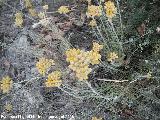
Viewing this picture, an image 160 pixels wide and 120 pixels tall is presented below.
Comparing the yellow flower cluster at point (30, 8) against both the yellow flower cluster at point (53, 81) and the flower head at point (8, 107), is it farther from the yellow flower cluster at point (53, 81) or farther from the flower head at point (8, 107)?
the yellow flower cluster at point (53, 81)

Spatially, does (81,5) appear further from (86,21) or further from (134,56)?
(134,56)

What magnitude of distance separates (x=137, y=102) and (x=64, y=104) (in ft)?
2.35

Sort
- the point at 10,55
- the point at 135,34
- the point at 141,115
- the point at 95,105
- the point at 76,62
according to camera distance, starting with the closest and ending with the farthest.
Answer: the point at 76,62 < the point at 141,115 < the point at 95,105 < the point at 135,34 < the point at 10,55

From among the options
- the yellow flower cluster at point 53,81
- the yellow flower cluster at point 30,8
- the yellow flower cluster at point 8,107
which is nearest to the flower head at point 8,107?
the yellow flower cluster at point 8,107

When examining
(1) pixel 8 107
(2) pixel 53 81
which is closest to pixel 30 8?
(1) pixel 8 107

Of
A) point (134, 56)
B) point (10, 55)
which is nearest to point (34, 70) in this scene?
point (10, 55)

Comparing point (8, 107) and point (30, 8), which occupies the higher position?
point (30, 8)

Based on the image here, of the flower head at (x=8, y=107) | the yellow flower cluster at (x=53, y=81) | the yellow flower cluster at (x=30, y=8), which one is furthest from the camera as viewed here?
the yellow flower cluster at (x=30, y=8)

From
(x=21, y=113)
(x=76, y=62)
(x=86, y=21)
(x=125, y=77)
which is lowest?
(x=21, y=113)

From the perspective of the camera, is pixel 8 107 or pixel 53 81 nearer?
pixel 53 81

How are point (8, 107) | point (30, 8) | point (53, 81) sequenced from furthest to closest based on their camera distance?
point (30, 8), point (8, 107), point (53, 81)

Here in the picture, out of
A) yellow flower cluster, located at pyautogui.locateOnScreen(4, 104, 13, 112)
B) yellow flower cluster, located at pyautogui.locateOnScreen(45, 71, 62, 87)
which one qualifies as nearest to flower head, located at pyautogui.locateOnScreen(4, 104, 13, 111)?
yellow flower cluster, located at pyautogui.locateOnScreen(4, 104, 13, 112)

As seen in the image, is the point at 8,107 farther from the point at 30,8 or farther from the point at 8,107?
the point at 30,8

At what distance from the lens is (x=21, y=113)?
12.0 ft
